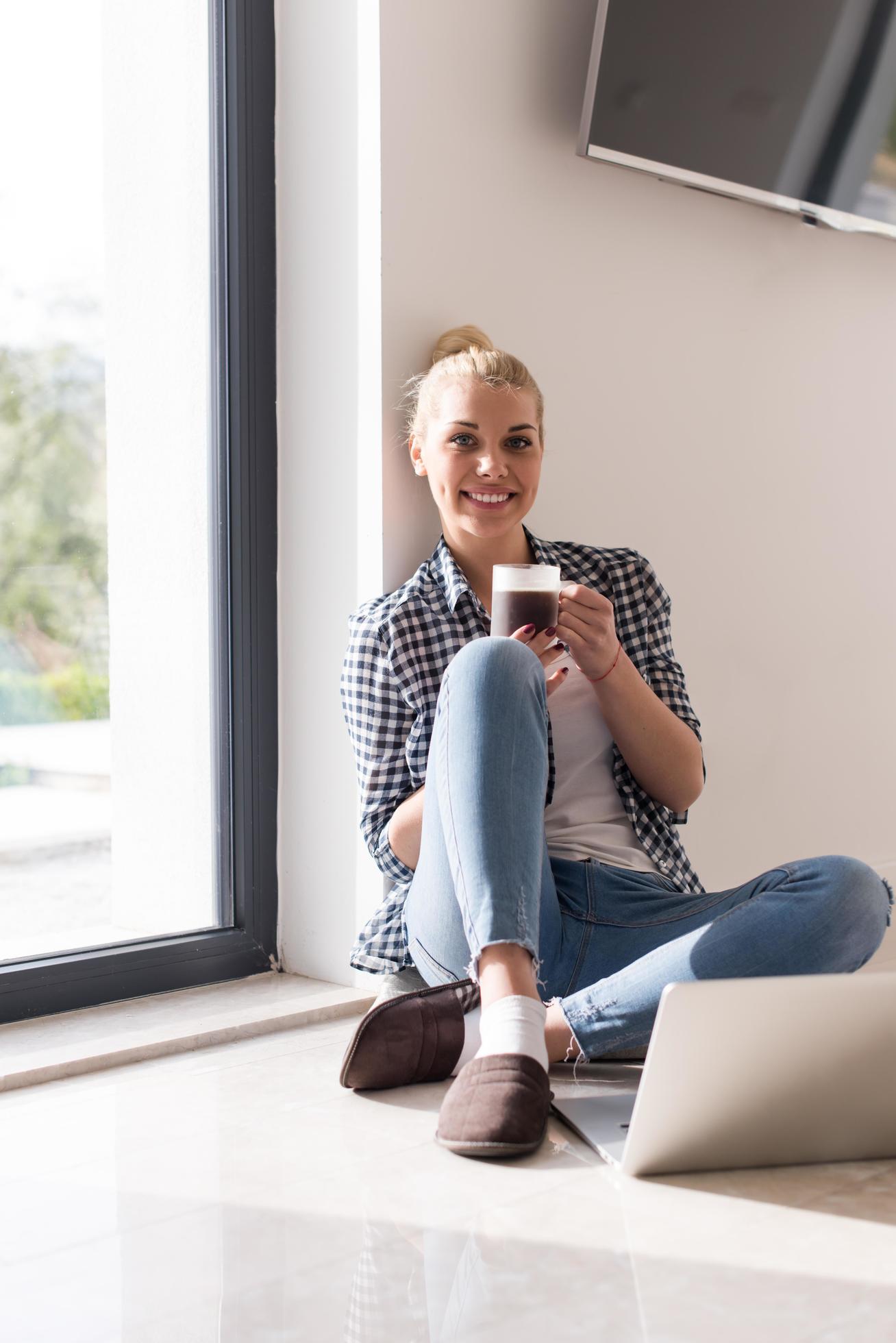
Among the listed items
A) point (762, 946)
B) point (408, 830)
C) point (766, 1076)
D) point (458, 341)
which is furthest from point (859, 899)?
point (458, 341)

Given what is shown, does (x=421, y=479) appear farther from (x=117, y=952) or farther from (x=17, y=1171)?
(x=17, y=1171)

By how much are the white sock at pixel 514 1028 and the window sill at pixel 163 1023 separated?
1.78 feet

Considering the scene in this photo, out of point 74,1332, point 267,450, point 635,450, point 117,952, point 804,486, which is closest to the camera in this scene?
point 74,1332

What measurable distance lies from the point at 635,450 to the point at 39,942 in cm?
122

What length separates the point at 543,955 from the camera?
1511 millimetres

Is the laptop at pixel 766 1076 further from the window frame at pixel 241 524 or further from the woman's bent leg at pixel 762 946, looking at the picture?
the window frame at pixel 241 524

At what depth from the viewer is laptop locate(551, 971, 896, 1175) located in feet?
3.68

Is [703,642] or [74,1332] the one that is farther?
[703,642]

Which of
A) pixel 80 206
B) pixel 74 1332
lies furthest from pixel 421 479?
pixel 74 1332

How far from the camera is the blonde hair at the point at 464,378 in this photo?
5.61 ft

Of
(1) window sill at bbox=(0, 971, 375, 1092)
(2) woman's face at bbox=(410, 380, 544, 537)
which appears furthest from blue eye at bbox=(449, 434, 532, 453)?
(1) window sill at bbox=(0, 971, 375, 1092)

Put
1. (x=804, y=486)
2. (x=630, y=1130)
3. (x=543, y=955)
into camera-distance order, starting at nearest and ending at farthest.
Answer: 1. (x=630, y=1130)
2. (x=543, y=955)
3. (x=804, y=486)

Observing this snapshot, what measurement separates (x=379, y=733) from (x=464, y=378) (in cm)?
48

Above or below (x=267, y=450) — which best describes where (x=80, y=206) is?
above
